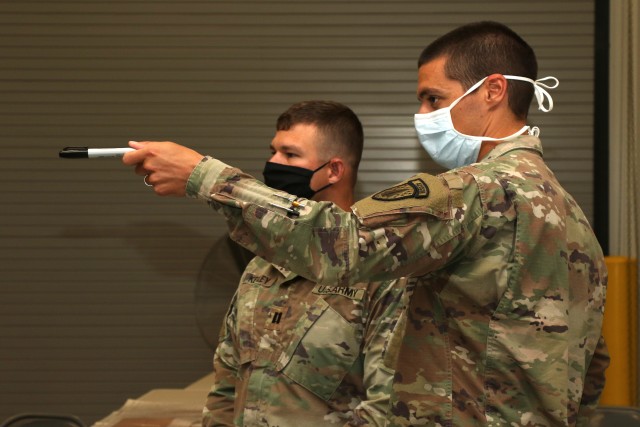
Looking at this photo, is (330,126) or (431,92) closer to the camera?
(431,92)

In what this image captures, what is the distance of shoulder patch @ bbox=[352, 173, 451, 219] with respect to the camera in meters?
1.41

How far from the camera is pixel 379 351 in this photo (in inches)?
87.1

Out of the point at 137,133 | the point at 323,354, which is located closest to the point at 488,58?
the point at 323,354

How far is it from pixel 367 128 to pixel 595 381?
3468mm

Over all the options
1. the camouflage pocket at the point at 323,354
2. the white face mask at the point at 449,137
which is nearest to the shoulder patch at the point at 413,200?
the white face mask at the point at 449,137

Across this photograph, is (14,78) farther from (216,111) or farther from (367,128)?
(367,128)

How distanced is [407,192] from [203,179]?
378mm

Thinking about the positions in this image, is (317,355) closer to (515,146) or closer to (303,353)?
(303,353)

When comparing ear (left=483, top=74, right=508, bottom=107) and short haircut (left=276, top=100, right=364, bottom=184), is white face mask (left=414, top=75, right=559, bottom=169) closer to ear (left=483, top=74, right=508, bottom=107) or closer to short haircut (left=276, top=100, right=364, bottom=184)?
ear (left=483, top=74, right=508, bottom=107)

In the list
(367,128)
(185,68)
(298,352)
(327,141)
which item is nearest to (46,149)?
(185,68)

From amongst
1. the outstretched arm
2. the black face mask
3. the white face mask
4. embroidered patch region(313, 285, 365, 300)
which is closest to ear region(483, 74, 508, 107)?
the white face mask

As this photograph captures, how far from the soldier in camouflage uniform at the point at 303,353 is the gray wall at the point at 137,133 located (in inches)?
105

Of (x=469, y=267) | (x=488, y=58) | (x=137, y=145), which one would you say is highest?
(x=488, y=58)

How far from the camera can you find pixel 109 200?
205 inches
